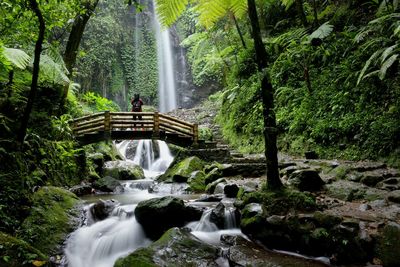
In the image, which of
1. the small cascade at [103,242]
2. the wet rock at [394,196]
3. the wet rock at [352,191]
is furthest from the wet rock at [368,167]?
the small cascade at [103,242]

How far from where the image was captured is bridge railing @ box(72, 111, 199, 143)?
1053 cm

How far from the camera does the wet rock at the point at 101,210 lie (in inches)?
226

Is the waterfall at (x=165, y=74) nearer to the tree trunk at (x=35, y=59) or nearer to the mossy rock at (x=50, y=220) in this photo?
the mossy rock at (x=50, y=220)

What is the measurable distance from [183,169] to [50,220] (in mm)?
4951

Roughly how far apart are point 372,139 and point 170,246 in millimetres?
5027

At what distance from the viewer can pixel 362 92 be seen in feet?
24.3

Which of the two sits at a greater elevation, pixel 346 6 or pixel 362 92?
pixel 346 6

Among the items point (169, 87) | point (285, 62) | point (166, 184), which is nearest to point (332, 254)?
point (166, 184)

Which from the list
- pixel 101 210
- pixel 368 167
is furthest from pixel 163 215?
pixel 368 167

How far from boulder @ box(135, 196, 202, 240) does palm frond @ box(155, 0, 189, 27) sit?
11.0ft

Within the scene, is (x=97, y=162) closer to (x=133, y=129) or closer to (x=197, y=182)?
(x=133, y=129)

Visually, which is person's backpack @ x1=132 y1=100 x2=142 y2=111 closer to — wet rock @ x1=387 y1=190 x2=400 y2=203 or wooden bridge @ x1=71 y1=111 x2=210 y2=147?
wooden bridge @ x1=71 y1=111 x2=210 y2=147

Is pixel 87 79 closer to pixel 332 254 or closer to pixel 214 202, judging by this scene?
pixel 214 202

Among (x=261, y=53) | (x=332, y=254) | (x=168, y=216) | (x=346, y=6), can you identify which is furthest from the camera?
(x=346, y=6)
